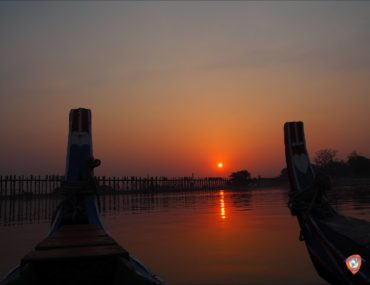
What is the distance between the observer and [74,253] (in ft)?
11.2

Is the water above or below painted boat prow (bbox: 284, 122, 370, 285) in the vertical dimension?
below

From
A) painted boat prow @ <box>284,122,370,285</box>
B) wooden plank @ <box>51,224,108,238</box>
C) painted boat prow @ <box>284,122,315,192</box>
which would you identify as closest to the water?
painted boat prow @ <box>284,122,370,285</box>

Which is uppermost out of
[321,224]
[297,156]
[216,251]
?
[297,156]

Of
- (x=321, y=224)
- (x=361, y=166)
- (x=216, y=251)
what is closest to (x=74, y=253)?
(x=321, y=224)

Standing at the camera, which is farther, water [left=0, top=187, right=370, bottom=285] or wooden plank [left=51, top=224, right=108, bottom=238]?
water [left=0, top=187, right=370, bottom=285]

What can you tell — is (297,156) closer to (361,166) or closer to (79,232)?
(79,232)

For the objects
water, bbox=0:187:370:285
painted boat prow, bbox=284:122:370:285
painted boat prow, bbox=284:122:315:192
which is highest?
painted boat prow, bbox=284:122:315:192

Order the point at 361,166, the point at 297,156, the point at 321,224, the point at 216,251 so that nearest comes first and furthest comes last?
1. the point at 321,224
2. the point at 297,156
3. the point at 216,251
4. the point at 361,166

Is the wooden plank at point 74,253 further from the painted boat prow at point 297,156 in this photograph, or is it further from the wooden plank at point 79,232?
the painted boat prow at point 297,156

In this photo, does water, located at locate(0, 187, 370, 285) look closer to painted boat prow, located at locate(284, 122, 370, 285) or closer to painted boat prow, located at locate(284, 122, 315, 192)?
painted boat prow, located at locate(284, 122, 370, 285)

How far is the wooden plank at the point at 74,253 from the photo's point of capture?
3241 mm

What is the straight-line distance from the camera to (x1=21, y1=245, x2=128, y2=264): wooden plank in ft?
10.6

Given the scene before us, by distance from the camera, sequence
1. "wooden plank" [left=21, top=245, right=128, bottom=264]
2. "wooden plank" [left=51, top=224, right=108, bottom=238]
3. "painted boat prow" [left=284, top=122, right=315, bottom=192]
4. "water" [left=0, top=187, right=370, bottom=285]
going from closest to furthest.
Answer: "wooden plank" [left=21, top=245, right=128, bottom=264], "wooden plank" [left=51, top=224, right=108, bottom=238], "water" [left=0, top=187, right=370, bottom=285], "painted boat prow" [left=284, top=122, right=315, bottom=192]

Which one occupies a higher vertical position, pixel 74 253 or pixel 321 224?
pixel 74 253
